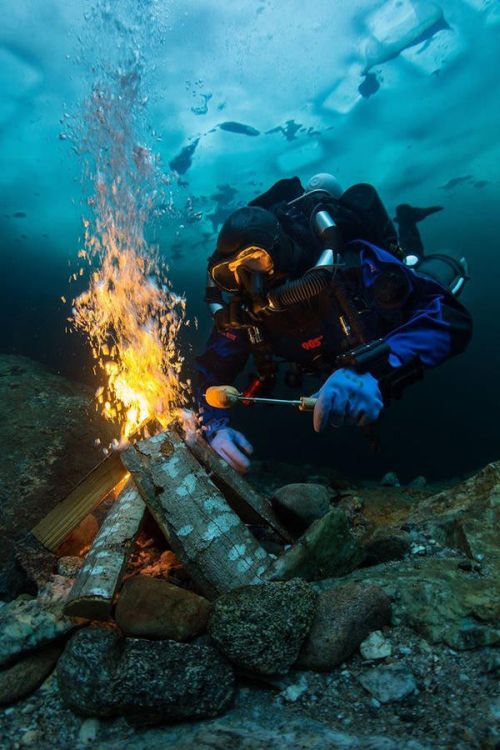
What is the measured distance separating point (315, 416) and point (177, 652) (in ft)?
6.46

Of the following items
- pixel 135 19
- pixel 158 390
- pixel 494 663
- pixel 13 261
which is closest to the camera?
pixel 494 663

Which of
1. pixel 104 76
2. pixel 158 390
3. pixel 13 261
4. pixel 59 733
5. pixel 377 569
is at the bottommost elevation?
pixel 377 569

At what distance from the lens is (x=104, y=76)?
8.67m

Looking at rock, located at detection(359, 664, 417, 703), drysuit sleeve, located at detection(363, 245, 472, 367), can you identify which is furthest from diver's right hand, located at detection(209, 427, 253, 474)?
rock, located at detection(359, 664, 417, 703)

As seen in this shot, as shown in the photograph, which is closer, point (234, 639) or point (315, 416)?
point (234, 639)

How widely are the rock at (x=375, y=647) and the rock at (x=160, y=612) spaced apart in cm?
73

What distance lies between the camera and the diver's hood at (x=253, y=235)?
378 cm

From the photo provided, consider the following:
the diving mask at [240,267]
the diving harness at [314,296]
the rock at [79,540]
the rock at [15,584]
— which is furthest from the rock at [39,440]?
the diving mask at [240,267]

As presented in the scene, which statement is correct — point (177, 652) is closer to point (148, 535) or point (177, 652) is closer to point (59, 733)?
point (59, 733)

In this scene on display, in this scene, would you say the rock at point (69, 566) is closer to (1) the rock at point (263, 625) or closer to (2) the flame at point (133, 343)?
(2) the flame at point (133, 343)

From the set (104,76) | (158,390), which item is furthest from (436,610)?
(104,76)

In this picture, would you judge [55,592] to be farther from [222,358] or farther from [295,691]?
[222,358]

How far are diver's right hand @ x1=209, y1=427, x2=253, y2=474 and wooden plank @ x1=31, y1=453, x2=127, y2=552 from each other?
1.00 m

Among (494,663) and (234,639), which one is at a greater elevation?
(234,639)
